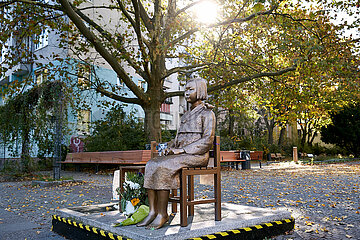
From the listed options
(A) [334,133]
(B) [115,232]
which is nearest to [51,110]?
(B) [115,232]

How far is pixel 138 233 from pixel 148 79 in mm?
11715

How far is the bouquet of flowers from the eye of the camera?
4.69 m

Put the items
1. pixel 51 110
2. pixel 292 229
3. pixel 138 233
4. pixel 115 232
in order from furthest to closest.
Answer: pixel 51 110 → pixel 292 229 → pixel 115 232 → pixel 138 233

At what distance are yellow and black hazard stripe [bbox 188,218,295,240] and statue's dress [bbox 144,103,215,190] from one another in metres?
0.75

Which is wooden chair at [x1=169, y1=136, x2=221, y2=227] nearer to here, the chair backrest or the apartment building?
the chair backrest

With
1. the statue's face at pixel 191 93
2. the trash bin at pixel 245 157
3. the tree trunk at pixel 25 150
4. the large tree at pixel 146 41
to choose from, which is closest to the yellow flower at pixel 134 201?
the statue's face at pixel 191 93

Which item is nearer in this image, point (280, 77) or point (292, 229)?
point (292, 229)

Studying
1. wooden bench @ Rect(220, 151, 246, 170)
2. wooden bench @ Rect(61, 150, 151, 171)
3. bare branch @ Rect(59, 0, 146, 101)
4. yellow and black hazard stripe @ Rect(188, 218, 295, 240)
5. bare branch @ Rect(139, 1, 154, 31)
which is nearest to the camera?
yellow and black hazard stripe @ Rect(188, 218, 295, 240)

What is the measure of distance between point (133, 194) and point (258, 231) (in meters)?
1.73

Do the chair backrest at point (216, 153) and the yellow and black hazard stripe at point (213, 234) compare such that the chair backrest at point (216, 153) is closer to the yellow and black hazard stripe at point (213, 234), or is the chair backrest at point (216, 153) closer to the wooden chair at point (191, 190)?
the wooden chair at point (191, 190)

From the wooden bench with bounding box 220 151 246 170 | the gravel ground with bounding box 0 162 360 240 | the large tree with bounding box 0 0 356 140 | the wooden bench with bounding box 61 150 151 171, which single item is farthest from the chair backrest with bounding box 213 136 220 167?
the wooden bench with bounding box 220 151 246 170

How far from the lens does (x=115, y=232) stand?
13.2 feet

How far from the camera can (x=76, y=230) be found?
463cm

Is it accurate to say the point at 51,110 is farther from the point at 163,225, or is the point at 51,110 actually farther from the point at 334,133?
the point at 334,133
